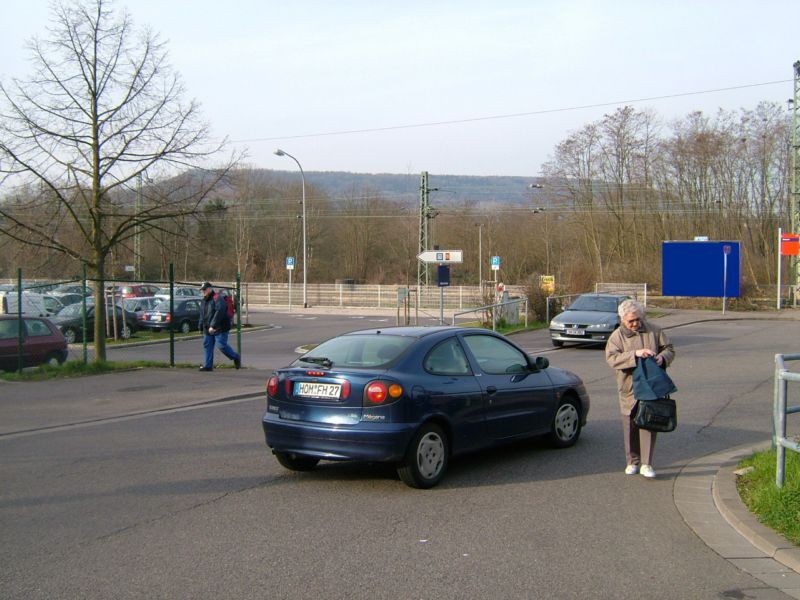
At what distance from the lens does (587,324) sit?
23031mm

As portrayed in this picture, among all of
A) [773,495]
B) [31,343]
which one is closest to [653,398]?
[773,495]

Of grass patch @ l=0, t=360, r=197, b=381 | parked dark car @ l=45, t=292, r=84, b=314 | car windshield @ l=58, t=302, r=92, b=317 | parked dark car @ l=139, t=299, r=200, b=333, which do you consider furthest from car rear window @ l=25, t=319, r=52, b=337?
parked dark car @ l=139, t=299, r=200, b=333

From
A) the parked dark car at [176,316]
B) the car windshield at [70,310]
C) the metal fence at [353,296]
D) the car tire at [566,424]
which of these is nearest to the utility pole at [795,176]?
the metal fence at [353,296]

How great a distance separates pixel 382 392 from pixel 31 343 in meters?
12.1

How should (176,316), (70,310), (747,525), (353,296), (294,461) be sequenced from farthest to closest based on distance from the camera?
(353,296)
(176,316)
(70,310)
(294,461)
(747,525)

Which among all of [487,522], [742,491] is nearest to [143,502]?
[487,522]

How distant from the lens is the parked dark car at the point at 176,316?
3397cm

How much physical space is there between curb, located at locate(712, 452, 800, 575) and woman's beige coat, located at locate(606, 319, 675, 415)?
106 cm

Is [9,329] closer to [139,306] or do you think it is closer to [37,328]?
[37,328]

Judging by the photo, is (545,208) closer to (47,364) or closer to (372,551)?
(47,364)

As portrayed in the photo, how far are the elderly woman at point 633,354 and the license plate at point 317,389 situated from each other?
251 cm

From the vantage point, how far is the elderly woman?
25.1 feet

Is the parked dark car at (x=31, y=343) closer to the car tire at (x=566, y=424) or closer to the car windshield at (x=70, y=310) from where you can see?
the car windshield at (x=70, y=310)

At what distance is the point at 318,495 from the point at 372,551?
1.69 meters
